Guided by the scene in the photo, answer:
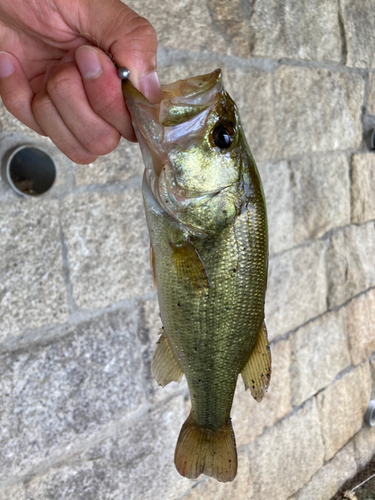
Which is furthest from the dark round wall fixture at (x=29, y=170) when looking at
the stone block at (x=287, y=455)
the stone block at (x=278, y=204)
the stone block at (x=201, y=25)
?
the stone block at (x=287, y=455)

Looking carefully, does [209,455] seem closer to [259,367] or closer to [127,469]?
[259,367]

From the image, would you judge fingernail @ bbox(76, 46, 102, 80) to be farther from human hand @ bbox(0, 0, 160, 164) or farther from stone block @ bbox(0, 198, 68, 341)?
stone block @ bbox(0, 198, 68, 341)

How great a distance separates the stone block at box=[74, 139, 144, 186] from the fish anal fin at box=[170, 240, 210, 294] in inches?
21.2

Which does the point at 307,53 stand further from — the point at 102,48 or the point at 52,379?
the point at 52,379

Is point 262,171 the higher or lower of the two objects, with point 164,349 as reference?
lower

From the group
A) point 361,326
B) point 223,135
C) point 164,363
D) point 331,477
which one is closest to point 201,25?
point 223,135

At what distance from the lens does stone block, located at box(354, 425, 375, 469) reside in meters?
2.48

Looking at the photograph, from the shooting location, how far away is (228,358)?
3.06 ft

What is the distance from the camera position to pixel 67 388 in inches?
49.4

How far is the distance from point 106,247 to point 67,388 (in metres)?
0.41

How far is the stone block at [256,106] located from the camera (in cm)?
163

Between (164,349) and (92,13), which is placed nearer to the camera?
(92,13)

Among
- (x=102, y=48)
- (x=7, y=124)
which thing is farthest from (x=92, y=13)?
(x=7, y=124)

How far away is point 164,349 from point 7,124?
67 centimetres
